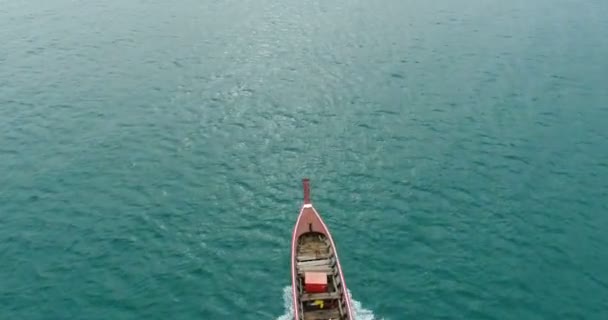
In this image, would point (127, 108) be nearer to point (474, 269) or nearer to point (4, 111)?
point (4, 111)

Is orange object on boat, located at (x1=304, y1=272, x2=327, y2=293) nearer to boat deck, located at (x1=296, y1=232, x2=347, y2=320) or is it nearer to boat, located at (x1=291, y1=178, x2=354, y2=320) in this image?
boat, located at (x1=291, y1=178, x2=354, y2=320)

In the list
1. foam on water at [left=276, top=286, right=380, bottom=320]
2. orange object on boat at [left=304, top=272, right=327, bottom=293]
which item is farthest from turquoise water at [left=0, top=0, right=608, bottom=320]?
orange object on boat at [left=304, top=272, right=327, bottom=293]

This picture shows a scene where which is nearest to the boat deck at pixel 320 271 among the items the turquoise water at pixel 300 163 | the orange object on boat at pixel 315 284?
the orange object on boat at pixel 315 284

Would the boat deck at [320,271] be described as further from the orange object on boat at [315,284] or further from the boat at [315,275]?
the orange object on boat at [315,284]

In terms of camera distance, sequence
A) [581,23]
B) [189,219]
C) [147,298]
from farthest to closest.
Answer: [581,23] < [189,219] < [147,298]

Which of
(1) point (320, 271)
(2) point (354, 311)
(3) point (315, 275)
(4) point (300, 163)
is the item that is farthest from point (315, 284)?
(4) point (300, 163)

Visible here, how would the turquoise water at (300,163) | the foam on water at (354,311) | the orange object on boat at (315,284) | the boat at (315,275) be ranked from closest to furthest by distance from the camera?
the boat at (315,275)
the orange object on boat at (315,284)
the foam on water at (354,311)
the turquoise water at (300,163)

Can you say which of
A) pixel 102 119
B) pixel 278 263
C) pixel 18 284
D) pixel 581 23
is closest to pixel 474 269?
pixel 278 263
